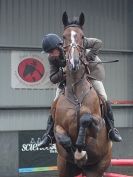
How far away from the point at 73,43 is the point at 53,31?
353 inches

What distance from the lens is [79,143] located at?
683 centimetres

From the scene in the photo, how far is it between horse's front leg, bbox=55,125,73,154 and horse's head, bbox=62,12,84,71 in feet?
2.61

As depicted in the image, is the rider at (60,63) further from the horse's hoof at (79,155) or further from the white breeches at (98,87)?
the horse's hoof at (79,155)

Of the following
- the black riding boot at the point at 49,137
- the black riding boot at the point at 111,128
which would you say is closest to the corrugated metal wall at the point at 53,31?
the black riding boot at the point at 49,137

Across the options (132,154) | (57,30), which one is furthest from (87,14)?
(132,154)

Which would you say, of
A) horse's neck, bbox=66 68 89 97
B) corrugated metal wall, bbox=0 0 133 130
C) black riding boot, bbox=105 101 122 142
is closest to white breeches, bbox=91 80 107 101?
black riding boot, bbox=105 101 122 142

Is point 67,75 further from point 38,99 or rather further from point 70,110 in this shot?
point 38,99

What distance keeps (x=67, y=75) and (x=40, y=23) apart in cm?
848

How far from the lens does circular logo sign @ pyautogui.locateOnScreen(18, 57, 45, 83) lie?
50.3 ft

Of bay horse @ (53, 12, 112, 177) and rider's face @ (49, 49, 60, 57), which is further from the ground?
rider's face @ (49, 49, 60, 57)

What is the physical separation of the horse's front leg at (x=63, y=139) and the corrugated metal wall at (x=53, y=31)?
8188mm

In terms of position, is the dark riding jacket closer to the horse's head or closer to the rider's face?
the rider's face

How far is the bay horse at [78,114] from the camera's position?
22.5ft

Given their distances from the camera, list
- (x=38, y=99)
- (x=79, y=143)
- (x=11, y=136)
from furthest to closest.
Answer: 1. (x=38, y=99)
2. (x=11, y=136)
3. (x=79, y=143)
